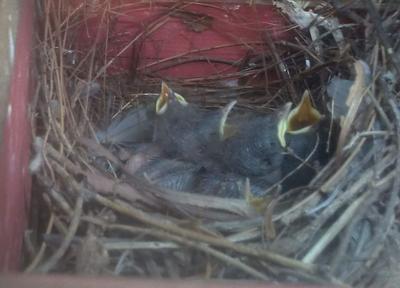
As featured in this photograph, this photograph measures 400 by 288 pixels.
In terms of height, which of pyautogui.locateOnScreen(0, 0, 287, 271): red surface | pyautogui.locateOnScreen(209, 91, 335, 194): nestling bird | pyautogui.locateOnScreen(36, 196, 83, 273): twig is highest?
pyautogui.locateOnScreen(0, 0, 287, 271): red surface

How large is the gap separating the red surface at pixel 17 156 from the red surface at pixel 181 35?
52 centimetres

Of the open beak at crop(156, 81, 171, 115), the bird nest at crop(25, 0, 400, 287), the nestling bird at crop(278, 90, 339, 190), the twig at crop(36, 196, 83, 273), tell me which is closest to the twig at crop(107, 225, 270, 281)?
the bird nest at crop(25, 0, 400, 287)

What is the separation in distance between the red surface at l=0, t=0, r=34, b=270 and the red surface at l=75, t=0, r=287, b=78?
52 centimetres

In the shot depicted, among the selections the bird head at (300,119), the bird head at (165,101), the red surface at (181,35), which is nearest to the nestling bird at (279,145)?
the bird head at (300,119)

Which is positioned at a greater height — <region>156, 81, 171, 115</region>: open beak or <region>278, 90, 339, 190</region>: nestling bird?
<region>156, 81, 171, 115</region>: open beak

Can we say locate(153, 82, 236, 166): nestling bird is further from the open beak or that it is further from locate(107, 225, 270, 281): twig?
locate(107, 225, 270, 281): twig

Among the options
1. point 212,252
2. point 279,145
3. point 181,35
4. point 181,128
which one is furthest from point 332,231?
point 181,35

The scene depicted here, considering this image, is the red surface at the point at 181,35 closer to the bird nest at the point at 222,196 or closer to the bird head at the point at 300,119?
the bird nest at the point at 222,196

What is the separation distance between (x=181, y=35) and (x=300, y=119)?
1.59 feet

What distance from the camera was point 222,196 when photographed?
155 centimetres

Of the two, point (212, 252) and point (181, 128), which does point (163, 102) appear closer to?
point (181, 128)

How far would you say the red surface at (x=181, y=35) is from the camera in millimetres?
1969

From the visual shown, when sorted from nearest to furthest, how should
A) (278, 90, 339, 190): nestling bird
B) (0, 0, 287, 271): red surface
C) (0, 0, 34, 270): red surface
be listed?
1. (0, 0, 34, 270): red surface
2. (278, 90, 339, 190): nestling bird
3. (0, 0, 287, 271): red surface

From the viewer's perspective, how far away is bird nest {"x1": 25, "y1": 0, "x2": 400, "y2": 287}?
4.14 feet
